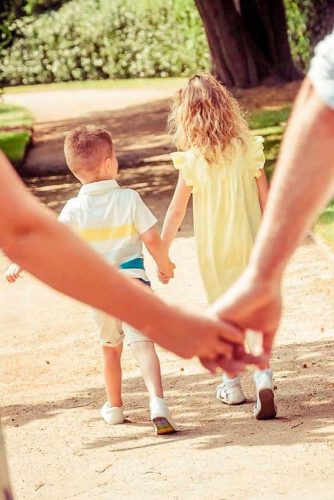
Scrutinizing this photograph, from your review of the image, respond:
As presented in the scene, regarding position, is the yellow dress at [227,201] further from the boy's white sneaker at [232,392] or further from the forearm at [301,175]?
the forearm at [301,175]

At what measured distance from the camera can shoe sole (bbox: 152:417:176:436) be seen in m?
6.55

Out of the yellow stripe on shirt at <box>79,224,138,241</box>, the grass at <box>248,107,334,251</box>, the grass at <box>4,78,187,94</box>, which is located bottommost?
the grass at <box>4,78,187,94</box>

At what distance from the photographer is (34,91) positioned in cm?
3959

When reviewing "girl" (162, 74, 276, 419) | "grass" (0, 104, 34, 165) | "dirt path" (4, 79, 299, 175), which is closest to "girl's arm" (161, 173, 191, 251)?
"girl" (162, 74, 276, 419)

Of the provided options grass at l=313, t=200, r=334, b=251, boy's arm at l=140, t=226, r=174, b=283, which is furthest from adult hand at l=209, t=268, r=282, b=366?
grass at l=313, t=200, r=334, b=251

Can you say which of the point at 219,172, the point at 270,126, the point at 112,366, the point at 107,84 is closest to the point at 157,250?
the point at 219,172

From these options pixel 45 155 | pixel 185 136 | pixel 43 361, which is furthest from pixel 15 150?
pixel 185 136

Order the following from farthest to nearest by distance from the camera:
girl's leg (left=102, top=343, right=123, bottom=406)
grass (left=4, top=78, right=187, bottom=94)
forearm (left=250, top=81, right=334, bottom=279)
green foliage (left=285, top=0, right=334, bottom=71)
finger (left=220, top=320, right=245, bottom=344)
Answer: grass (left=4, top=78, right=187, bottom=94) < green foliage (left=285, top=0, right=334, bottom=71) < girl's leg (left=102, top=343, right=123, bottom=406) < finger (left=220, top=320, right=245, bottom=344) < forearm (left=250, top=81, right=334, bottom=279)

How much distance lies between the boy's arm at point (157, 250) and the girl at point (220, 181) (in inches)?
8.4

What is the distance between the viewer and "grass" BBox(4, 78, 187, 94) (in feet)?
119

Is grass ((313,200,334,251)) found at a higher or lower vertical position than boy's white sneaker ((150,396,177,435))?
lower

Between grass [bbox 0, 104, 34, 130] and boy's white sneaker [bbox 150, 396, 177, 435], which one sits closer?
boy's white sneaker [bbox 150, 396, 177, 435]

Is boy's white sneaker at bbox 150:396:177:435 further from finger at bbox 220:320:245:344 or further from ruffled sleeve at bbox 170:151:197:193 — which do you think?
finger at bbox 220:320:245:344

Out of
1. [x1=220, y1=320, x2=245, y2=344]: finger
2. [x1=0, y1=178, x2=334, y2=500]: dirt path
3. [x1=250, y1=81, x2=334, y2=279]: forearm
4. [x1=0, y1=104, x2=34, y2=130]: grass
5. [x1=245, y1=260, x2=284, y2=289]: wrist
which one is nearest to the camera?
[x1=250, y1=81, x2=334, y2=279]: forearm
